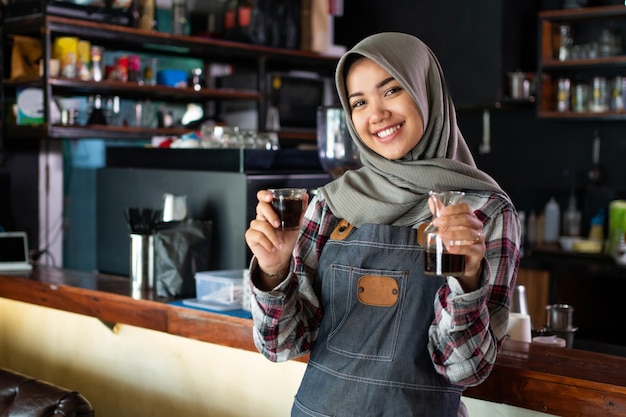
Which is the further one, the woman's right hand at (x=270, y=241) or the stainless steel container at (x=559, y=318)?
the stainless steel container at (x=559, y=318)

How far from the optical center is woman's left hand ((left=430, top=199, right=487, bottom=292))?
4.90ft

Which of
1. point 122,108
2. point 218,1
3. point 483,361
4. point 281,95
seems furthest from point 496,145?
point 483,361

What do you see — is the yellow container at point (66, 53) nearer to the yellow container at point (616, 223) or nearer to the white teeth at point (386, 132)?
the yellow container at point (616, 223)

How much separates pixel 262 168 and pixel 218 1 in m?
3.23

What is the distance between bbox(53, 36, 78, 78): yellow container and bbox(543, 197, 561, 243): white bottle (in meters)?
3.30

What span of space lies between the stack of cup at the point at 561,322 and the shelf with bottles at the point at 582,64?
11.1 feet

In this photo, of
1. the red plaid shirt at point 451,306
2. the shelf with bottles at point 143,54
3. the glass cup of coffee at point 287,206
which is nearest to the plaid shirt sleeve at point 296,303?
the red plaid shirt at point 451,306

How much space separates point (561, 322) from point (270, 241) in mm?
1212

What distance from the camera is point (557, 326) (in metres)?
2.60

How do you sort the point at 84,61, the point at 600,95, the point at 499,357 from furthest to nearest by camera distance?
the point at 600,95 < the point at 84,61 < the point at 499,357

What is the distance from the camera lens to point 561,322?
2.60 m

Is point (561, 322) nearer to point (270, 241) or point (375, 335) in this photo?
point (375, 335)

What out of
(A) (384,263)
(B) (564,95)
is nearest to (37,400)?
(A) (384,263)

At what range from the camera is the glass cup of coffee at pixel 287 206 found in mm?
1771
